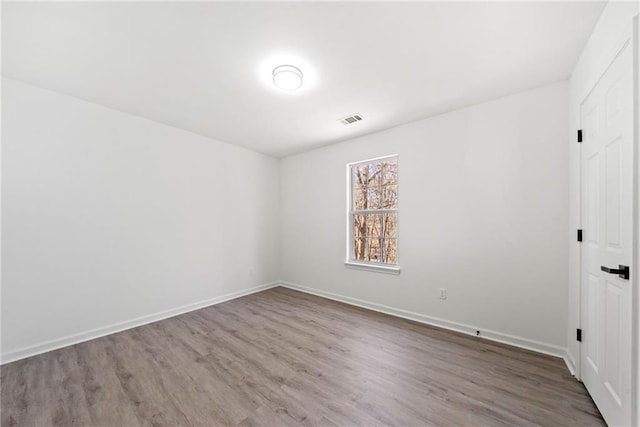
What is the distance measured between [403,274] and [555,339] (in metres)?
1.53

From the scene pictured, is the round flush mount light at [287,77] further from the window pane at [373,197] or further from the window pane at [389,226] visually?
the window pane at [389,226]

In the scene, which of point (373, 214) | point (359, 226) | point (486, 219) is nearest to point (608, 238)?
point (486, 219)

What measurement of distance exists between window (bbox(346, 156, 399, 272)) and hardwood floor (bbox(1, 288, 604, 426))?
1.10m

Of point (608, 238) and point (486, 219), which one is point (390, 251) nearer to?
point (486, 219)

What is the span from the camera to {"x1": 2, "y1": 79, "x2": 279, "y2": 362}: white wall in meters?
2.33

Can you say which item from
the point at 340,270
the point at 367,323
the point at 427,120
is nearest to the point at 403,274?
the point at 367,323

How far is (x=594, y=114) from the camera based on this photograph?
1.73 meters

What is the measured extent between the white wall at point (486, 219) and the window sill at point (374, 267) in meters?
0.08

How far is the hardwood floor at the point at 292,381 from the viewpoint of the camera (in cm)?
161

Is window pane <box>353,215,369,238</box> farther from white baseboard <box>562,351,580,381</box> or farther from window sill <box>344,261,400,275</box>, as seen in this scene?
white baseboard <box>562,351,580,381</box>

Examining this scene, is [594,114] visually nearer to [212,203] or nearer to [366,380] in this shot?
[366,380]

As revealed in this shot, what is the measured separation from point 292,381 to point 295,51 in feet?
8.66

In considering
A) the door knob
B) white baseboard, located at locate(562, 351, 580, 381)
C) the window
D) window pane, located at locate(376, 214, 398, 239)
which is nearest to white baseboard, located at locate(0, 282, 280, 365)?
the window

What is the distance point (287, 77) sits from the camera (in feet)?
7.10
